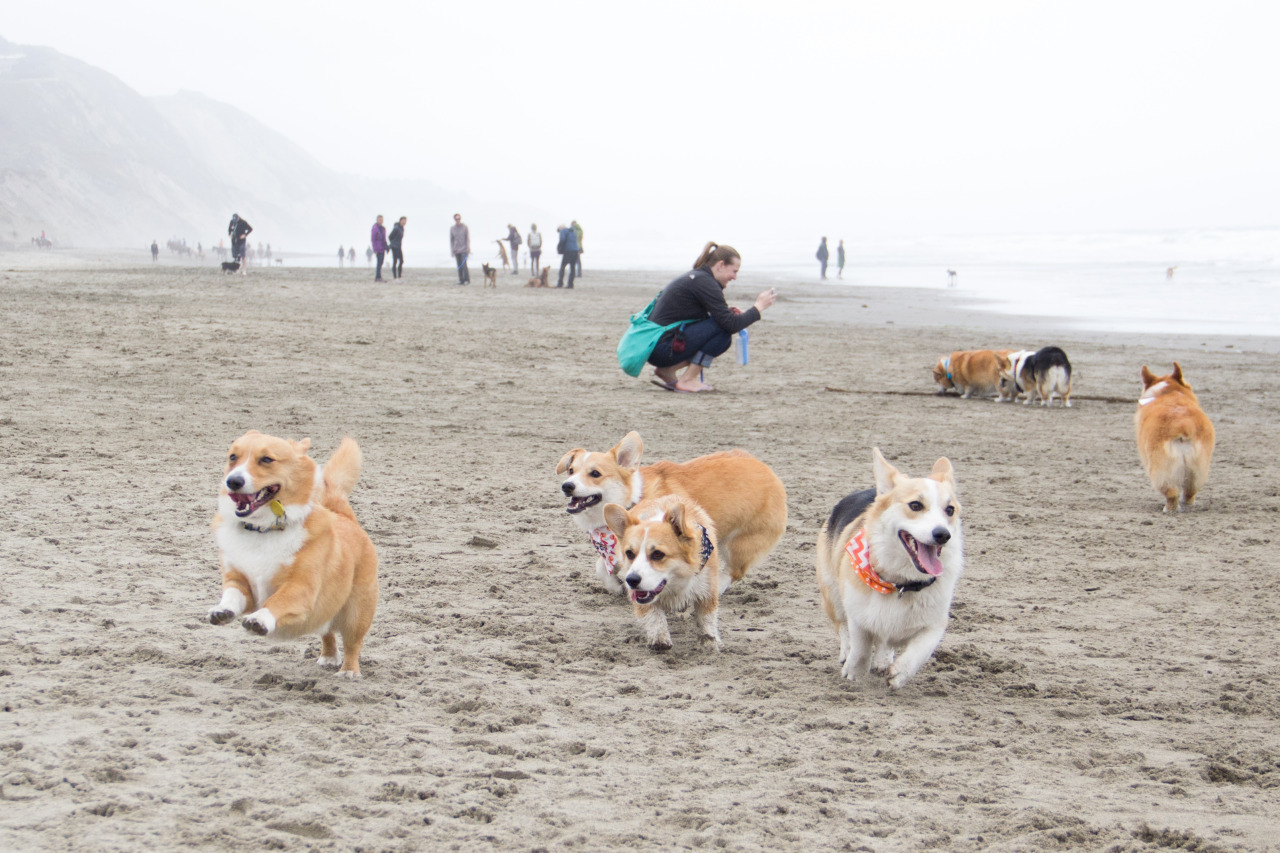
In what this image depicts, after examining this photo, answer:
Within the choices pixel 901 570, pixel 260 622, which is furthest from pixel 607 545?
pixel 260 622

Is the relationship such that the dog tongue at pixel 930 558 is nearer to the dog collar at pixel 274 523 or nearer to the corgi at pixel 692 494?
the corgi at pixel 692 494

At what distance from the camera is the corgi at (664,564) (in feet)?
13.4

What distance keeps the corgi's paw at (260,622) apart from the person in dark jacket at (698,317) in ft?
25.0

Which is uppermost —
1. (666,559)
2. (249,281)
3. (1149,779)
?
(249,281)

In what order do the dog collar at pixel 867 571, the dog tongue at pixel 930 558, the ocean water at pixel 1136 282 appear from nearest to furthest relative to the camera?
the dog tongue at pixel 930 558 < the dog collar at pixel 867 571 < the ocean water at pixel 1136 282

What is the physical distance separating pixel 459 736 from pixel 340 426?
5.38m

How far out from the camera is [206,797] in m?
2.61

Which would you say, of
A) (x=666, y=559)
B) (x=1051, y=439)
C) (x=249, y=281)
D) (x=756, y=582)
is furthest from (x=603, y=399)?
(x=249, y=281)

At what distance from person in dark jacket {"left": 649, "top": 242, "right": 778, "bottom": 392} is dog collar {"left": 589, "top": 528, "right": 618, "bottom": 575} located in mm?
5771

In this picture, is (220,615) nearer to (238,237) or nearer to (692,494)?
(692,494)

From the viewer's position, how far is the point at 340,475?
3.72 m

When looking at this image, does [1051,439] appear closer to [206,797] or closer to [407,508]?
[407,508]

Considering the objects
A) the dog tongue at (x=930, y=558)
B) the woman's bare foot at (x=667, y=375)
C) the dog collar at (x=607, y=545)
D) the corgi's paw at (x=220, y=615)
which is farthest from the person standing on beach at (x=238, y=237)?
the dog tongue at (x=930, y=558)

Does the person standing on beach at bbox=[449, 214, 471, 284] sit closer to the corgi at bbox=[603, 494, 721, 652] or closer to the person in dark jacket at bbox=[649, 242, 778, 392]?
the person in dark jacket at bbox=[649, 242, 778, 392]
